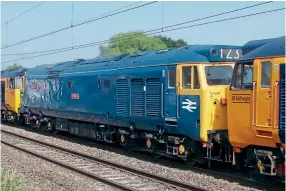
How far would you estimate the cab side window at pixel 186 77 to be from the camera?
42.2ft

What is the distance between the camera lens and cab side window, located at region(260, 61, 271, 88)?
393 inches

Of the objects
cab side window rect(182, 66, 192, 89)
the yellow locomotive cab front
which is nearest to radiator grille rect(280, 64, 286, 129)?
the yellow locomotive cab front

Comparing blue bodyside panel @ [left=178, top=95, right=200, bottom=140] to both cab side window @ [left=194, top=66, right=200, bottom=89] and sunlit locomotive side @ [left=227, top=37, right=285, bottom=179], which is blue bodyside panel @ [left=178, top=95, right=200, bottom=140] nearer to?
cab side window @ [left=194, top=66, right=200, bottom=89]

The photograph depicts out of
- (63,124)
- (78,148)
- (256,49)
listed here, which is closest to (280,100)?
(256,49)

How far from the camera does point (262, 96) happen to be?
10.1 meters

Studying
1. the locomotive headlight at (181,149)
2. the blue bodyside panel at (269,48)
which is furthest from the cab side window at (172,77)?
the blue bodyside panel at (269,48)

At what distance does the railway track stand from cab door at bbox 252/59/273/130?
193cm

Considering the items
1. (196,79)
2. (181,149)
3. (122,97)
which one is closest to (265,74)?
(196,79)

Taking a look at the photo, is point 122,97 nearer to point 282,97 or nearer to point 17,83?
point 282,97

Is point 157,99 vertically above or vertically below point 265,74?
below

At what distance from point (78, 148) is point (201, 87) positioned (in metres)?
7.51

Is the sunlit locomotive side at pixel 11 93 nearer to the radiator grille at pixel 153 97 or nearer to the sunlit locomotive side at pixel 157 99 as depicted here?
the sunlit locomotive side at pixel 157 99

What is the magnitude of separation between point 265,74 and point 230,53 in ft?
10.1

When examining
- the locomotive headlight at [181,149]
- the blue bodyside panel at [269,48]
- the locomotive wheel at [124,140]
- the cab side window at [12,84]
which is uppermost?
the blue bodyside panel at [269,48]
